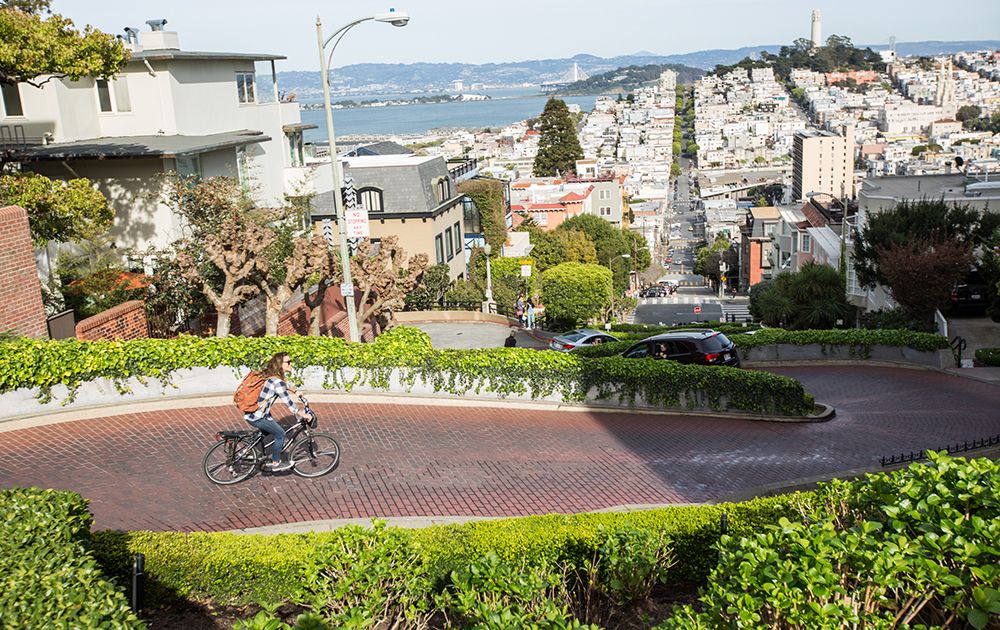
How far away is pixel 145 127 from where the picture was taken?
86.5 ft

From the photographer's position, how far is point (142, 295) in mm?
20000

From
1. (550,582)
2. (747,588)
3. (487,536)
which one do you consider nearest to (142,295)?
(487,536)

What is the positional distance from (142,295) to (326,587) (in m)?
14.9

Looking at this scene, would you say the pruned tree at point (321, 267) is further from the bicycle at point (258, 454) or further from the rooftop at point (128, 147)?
A: the bicycle at point (258, 454)

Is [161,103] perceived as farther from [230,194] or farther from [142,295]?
[142,295]

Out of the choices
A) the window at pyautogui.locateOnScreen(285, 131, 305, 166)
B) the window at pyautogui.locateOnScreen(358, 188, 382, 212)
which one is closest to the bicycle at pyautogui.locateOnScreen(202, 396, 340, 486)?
the window at pyautogui.locateOnScreen(285, 131, 305, 166)

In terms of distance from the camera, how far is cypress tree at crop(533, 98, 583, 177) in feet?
388

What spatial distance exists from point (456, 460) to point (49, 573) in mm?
7721

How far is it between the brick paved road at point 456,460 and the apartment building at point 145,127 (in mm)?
11390

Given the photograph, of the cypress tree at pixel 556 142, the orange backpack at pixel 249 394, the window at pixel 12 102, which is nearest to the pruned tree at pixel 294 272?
the orange backpack at pixel 249 394

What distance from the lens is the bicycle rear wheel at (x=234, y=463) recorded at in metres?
11.7

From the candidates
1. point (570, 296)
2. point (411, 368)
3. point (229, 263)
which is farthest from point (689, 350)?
point (570, 296)

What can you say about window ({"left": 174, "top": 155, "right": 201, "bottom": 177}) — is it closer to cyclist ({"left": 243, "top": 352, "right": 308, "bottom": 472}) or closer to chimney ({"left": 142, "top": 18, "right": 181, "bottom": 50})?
chimney ({"left": 142, "top": 18, "right": 181, "bottom": 50})

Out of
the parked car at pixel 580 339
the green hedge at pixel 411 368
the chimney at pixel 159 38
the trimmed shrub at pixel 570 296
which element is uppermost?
the chimney at pixel 159 38
